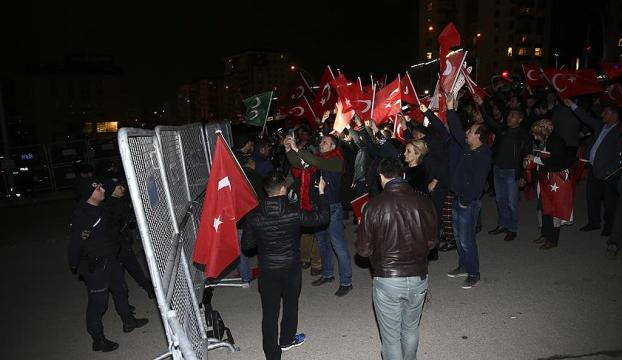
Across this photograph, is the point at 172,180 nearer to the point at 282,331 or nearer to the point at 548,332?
the point at 282,331

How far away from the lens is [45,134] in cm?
6506

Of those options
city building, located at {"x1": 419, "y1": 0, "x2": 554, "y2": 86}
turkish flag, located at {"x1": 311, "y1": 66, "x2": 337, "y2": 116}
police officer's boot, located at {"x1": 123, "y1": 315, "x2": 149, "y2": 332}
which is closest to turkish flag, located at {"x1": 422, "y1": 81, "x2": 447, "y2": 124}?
turkish flag, located at {"x1": 311, "y1": 66, "x2": 337, "y2": 116}

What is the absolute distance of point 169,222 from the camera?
13.0ft

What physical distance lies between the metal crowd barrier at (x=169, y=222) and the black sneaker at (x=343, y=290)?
68.6 inches

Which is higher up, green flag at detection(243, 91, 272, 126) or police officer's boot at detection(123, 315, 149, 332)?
green flag at detection(243, 91, 272, 126)

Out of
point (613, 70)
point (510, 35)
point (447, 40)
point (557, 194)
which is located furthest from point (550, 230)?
point (510, 35)

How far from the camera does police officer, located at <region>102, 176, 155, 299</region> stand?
17.1 feet

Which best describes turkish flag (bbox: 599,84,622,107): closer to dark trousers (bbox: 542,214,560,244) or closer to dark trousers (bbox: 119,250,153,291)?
dark trousers (bbox: 542,214,560,244)

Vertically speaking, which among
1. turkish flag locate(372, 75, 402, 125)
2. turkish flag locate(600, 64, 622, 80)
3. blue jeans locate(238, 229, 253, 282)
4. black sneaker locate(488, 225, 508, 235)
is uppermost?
turkish flag locate(600, 64, 622, 80)

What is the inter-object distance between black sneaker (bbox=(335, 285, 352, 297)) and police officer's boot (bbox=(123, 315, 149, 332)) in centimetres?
256

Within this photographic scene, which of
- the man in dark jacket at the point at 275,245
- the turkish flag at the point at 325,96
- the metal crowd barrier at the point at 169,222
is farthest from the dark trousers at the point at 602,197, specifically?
the metal crowd barrier at the point at 169,222

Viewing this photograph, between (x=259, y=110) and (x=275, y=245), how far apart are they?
5.39 metres

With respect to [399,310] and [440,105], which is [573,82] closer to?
[440,105]

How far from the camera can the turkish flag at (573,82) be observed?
9.21 metres
